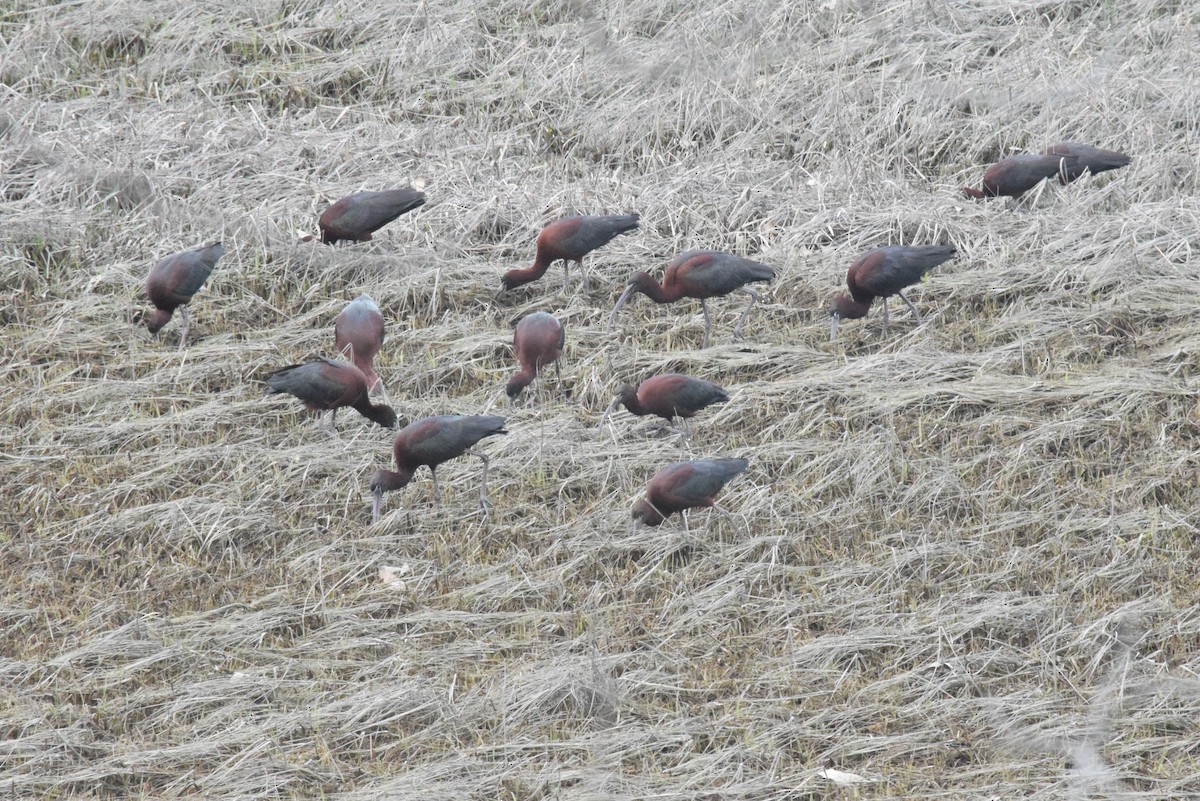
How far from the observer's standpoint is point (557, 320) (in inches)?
265

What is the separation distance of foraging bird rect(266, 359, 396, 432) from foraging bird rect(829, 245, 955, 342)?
93.8 inches

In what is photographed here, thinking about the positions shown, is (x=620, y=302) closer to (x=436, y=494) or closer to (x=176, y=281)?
(x=436, y=494)

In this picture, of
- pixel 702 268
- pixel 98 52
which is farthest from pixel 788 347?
pixel 98 52

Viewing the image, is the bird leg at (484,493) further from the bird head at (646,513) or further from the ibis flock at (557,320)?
the bird head at (646,513)

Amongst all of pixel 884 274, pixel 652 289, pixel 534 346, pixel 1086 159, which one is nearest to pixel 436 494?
pixel 534 346

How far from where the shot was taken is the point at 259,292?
770cm

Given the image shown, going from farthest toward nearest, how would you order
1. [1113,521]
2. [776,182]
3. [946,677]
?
[776,182] < [1113,521] < [946,677]

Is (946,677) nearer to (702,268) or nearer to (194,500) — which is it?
(702,268)

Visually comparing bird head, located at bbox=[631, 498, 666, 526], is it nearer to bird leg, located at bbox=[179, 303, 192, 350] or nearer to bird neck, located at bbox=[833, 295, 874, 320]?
bird neck, located at bbox=[833, 295, 874, 320]

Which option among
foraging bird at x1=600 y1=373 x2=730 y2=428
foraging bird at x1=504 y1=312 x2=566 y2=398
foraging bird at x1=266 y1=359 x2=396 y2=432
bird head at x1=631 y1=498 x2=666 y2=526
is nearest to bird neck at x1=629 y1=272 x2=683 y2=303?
foraging bird at x1=504 y1=312 x2=566 y2=398

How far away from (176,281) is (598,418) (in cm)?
230

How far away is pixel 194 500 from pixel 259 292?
1.96 metres

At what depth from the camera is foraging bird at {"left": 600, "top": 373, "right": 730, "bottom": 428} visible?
616 centimetres

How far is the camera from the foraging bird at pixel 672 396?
20.2ft
